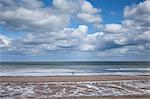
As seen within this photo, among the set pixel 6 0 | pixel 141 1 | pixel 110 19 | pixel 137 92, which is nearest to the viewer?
pixel 137 92

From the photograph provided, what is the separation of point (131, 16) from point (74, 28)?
51.5 inches

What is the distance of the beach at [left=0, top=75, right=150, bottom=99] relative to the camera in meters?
4.06

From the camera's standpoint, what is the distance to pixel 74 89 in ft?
14.8

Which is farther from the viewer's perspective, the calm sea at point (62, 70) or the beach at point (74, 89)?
the calm sea at point (62, 70)

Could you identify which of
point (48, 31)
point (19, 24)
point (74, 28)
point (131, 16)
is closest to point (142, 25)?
point (131, 16)

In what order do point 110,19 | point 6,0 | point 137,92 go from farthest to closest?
point 110,19 → point 6,0 → point 137,92

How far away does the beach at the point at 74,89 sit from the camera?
13.3 ft

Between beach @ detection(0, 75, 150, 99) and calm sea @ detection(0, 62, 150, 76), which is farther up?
calm sea @ detection(0, 62, 150, 76)

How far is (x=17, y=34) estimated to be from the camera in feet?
17.4

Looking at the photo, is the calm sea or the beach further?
the calm sea

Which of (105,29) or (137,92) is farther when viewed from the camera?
(105,29)

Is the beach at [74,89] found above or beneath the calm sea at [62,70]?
beneath

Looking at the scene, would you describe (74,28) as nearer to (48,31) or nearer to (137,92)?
(48,31)

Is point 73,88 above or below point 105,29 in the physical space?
below
